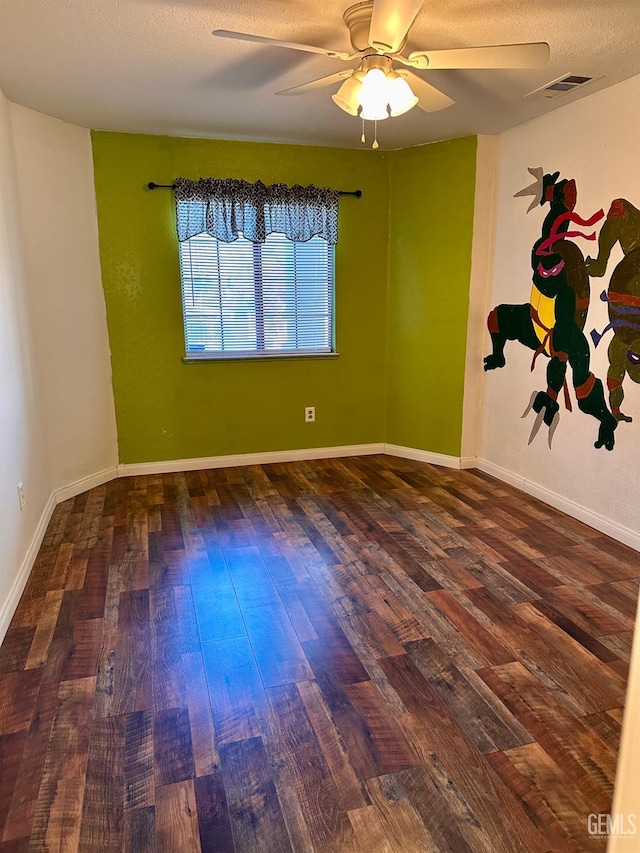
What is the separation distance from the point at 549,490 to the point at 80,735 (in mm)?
2958

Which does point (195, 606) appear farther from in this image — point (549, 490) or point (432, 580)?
point (549, 490)

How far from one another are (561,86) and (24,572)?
12.0 ft

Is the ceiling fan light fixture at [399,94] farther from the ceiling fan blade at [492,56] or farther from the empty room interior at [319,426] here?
the ceiling fan blade at [492,56]

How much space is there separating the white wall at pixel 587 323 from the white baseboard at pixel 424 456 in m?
0.23

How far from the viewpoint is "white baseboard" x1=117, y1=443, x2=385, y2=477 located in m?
4.27

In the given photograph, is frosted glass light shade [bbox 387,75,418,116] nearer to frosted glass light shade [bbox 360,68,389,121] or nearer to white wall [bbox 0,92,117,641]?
frosted glass light shade [bbox 360,68,389,121]

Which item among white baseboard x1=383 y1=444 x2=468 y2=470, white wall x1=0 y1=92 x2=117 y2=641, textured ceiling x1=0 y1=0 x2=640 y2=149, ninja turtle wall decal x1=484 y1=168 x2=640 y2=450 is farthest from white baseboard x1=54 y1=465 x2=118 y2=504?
ninja turtle wall decal x1=484 y1=168 x2=640 y2=450

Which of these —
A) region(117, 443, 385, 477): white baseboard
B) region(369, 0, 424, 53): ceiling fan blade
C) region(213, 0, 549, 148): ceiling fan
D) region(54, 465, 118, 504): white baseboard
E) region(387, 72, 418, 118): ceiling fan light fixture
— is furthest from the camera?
region(117, 443, 385, 477): white baseboard

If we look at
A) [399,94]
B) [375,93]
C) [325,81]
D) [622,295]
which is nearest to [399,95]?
[399,94]

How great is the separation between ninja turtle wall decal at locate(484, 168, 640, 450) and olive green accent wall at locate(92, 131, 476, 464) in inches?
22.8

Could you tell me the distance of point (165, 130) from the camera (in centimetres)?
372

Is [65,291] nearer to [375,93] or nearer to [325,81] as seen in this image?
[325,81]

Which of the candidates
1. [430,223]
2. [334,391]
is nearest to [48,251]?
[334,391]

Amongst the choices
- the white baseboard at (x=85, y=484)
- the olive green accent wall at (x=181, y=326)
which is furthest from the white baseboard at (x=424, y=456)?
the white baseboard at (x=85, y=484)
